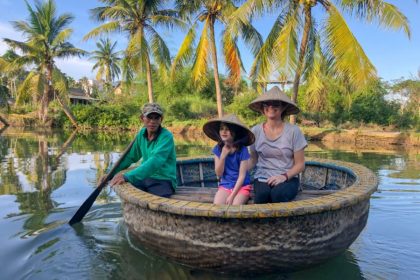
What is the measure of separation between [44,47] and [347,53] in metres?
22.5

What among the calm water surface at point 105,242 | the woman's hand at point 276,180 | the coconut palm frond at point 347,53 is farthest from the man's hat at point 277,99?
the coconut palm frond at point 347,53

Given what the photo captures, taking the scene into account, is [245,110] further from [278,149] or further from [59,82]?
[278,149]

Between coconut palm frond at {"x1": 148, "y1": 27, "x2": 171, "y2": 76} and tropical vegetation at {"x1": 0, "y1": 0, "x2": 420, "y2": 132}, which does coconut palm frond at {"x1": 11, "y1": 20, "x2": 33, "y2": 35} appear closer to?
tropical vegetation at {"x1": 0, "y1": 0, "x2": 420, "y2": 132}

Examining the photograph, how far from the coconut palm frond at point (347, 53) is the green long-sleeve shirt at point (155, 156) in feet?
19.4

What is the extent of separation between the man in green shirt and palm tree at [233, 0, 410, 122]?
588 centimetres

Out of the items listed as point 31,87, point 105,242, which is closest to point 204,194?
point 105,242

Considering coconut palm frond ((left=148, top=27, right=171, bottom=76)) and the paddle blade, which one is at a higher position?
coconut palm frond ((left=148, top=27, right=171, bottom=76))

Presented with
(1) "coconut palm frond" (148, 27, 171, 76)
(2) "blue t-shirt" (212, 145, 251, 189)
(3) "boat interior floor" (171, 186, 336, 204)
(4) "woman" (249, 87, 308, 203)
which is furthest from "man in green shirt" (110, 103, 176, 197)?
(1) "coconut palm frond" (148, 27, 171, 76)

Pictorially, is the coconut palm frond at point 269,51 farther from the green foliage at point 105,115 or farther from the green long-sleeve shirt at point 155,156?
the green foliage at point 105,115

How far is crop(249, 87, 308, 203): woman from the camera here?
312 cm

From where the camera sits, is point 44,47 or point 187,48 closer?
point 187,48

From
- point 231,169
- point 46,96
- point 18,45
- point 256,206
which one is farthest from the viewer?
point 46,96

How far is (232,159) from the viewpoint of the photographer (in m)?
3.42

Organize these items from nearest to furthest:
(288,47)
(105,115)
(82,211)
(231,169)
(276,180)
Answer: (276,180), (231,169), (82,211), (288,47), (105,115)
